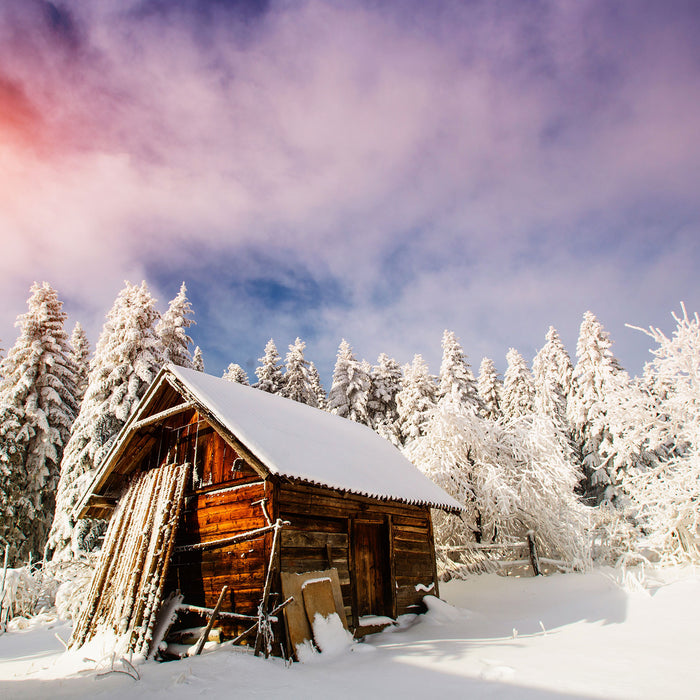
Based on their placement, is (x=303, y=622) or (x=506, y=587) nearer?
(x=303, y=622)

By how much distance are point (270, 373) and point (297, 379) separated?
9.28 ft

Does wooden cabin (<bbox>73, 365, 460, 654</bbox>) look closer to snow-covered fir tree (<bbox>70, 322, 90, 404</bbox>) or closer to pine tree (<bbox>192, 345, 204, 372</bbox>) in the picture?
pine tree (<bbox>192, 345, 204, 372</bbox>)

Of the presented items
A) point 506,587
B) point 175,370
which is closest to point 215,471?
point 175,370

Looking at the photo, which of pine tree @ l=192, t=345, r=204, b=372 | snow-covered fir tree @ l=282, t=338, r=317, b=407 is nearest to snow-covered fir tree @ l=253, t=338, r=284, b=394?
snow-covered fir tree @ l=282, t=338, r=317, b=407

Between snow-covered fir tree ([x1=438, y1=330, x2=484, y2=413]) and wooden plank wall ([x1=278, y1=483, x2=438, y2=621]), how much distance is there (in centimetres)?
1913

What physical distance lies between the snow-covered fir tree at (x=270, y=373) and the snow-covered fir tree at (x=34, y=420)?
14.5 meters

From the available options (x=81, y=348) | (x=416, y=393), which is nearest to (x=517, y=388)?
(x=416, y=393)

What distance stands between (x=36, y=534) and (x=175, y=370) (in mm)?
17834

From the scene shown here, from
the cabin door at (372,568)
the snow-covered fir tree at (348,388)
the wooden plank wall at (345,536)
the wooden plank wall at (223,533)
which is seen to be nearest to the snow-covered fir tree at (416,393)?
the snow-covered fir tree at (348,388)

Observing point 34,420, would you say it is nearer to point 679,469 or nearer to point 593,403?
point 679,469

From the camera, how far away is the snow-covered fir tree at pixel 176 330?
2459 centimetres

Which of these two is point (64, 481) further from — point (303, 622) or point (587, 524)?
point (587, 524)

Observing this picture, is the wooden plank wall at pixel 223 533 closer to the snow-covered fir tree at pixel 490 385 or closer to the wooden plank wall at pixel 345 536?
the wooden plank wall at pixel 345 536

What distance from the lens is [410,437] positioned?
3009 centimetres
